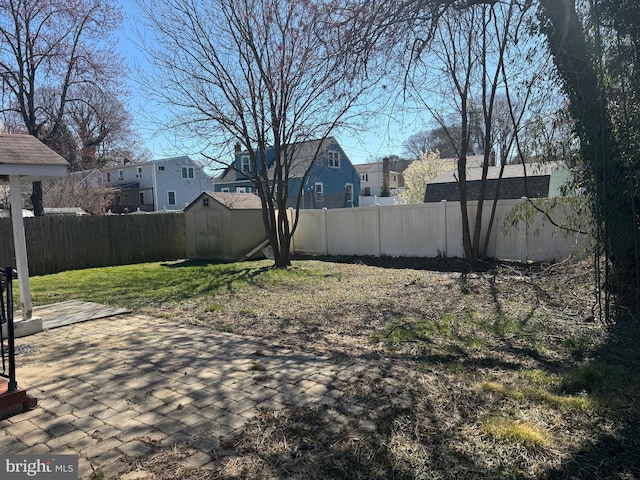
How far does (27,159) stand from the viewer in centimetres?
507

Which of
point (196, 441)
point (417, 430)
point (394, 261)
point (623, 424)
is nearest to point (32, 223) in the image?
point (394, 261)

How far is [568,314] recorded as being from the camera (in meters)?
5.38

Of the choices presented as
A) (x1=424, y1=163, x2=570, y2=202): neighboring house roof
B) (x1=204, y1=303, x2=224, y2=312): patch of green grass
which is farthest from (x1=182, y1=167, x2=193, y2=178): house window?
(x1=204, y1=303, x2=224, y2=312): patch of green grass

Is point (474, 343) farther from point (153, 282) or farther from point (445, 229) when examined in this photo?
point (153, 282)

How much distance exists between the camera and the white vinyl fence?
9531mm

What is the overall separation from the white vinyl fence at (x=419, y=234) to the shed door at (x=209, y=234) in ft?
8.70

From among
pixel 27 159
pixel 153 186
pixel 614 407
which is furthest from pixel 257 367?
pixel 153 186

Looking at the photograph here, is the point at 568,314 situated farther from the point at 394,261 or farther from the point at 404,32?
the point at 394,261

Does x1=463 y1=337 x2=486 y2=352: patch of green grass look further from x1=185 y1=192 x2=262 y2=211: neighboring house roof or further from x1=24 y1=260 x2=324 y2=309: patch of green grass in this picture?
x1=185 y1=192 x2=262 y2=211: neighboring house roof

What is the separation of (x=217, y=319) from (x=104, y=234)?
30.3ft

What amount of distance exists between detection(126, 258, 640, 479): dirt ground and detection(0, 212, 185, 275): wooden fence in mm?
7357

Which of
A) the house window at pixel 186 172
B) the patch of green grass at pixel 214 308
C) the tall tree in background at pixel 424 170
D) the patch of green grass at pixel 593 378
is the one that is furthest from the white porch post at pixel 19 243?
the house window at pixel 186 172

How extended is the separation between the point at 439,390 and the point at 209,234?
12036 mm

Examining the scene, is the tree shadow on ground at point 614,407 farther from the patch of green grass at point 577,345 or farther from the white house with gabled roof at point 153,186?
the white house with gabled roof at point 153,186
